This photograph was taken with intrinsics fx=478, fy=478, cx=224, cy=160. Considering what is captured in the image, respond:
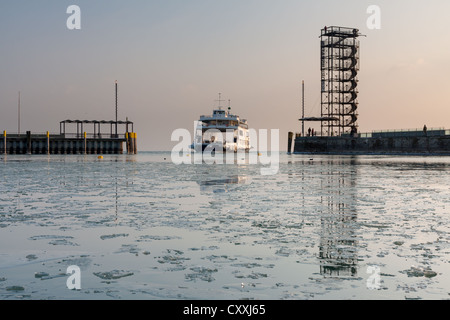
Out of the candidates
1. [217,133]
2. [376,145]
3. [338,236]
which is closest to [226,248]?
[338,236]

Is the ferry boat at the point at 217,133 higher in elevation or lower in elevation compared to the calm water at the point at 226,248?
higher

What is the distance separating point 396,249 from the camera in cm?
663

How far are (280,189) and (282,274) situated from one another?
36.3ft

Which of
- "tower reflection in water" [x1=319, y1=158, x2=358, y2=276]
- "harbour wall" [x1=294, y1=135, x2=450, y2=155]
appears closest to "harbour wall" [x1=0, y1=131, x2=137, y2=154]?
"harbour wall" [x1=294, y1=135, x2=450, y2=155]

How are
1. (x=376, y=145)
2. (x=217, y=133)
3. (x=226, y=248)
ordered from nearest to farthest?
1. (x=226, y=248)
2. (x=376, y=145)
3. (x=217, y=133)

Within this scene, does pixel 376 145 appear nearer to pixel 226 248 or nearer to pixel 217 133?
pixel 217 133

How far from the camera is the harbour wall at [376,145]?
2505 inches

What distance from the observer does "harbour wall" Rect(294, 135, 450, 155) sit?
209ft

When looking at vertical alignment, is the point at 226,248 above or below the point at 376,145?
below

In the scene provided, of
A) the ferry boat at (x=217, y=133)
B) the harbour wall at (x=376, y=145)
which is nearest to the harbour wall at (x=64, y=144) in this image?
the ferry boat at (x=217, y=133)

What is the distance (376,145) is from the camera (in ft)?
244

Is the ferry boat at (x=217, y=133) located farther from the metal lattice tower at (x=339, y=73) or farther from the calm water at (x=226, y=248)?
the calm water at (x=226, y=248)
